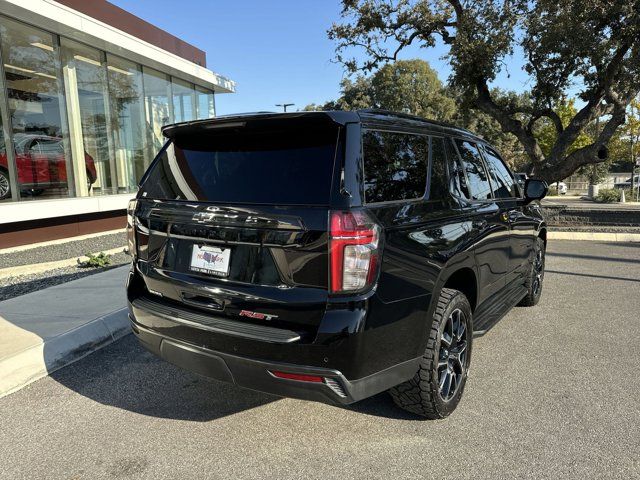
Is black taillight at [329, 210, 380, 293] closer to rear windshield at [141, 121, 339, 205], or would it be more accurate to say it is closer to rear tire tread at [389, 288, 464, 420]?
rear windshield at [141, 121, 339, 205]

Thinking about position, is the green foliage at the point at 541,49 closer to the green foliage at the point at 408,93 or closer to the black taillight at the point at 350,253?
the black taillight at the point at 350,253

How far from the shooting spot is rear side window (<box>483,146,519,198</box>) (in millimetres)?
4211

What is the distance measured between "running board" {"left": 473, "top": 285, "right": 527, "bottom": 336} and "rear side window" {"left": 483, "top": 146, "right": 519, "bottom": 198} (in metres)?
0.92

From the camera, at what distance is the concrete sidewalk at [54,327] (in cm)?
366

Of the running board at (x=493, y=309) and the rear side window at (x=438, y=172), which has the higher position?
the rear side window at (x=438, y=172)

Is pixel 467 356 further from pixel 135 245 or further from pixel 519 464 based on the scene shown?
pixel 135 245

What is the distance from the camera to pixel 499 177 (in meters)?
4.42

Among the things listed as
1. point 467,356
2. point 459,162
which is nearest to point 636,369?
point 467,356

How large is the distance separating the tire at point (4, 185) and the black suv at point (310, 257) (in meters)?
7.32

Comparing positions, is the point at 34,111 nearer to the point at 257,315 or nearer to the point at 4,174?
the point at 4,174

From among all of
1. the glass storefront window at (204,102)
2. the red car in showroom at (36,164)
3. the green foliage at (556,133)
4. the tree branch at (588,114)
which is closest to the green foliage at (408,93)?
the green foliage at (556,133)

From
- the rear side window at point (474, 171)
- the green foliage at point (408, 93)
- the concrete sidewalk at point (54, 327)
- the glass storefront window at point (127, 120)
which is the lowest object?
the concrete sidewalk at point (54, 327)

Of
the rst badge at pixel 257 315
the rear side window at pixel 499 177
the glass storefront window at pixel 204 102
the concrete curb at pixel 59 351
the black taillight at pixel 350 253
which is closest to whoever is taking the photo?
the black taillight at pixel 350 253

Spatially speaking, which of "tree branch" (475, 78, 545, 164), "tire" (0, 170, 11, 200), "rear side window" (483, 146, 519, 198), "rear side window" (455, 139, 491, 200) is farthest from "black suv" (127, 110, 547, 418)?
"tree branch" (475, 78, 545, 164)
